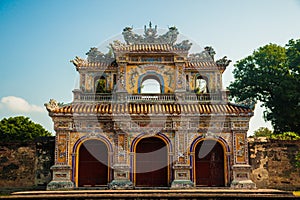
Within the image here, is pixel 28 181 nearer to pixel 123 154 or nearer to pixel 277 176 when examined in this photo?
pixel 123 154

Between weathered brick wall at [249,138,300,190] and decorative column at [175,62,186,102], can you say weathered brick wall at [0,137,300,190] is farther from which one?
decorative column at [175,62,186,102]

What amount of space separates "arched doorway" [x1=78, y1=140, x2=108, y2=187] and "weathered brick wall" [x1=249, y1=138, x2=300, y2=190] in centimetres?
753

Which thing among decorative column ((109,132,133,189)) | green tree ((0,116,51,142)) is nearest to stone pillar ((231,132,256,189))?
decorative column ((109,132,133,189))

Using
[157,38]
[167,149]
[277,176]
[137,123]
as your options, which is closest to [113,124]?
[137,123]

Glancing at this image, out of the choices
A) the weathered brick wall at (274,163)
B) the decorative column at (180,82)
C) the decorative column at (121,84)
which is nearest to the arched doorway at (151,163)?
the decorative column at (121,84)

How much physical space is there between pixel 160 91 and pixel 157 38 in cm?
314

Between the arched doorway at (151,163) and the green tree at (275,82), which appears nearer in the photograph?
the arched doorway at (151,163)

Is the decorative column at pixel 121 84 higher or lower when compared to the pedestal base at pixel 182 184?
higher

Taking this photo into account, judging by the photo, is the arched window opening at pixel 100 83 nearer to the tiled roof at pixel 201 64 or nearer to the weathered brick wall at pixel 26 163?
the weathered brick wall at pixel 26 163

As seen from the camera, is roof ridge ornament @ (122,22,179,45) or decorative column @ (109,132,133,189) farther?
roof ridge ornament @ (122,22,179,45)

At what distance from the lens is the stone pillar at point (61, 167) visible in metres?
17.0

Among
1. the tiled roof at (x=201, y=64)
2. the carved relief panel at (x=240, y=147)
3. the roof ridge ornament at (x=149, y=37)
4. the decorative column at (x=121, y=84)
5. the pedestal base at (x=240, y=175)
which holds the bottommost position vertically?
the pedestal base at (x=240, y=175)

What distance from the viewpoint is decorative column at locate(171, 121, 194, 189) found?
680 inches

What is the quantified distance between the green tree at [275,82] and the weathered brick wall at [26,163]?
15661mm
